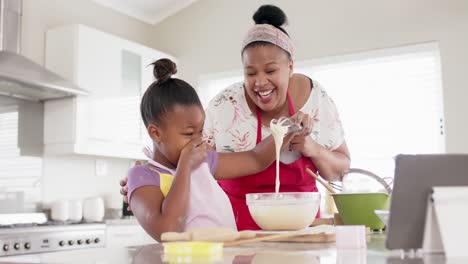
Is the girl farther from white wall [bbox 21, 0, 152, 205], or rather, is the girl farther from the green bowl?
white wall [bbox 21, 0, 152, 205]

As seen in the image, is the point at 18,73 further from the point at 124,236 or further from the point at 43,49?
the point at 124,236

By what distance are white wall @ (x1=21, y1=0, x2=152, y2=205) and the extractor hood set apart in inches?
11.2

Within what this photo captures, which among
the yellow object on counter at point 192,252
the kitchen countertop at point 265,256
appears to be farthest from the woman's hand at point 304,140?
the yellow object on counter at point 192,252

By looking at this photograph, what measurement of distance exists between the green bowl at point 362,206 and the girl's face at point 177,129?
0.47 metres

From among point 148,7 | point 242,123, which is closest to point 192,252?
point 242,123

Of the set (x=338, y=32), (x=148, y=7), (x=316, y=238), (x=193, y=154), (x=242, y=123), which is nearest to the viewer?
(x=316, y=238)

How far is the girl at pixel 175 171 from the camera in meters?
1.48

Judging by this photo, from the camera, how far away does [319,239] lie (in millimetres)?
1229

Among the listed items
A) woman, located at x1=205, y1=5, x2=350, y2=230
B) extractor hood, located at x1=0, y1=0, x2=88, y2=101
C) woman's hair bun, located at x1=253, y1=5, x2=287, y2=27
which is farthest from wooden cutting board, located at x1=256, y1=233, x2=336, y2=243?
extractor hood, located at x1=0, y1=0, x2=88, y2=101

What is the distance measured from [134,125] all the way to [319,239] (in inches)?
140

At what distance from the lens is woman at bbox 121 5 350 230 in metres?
2.05

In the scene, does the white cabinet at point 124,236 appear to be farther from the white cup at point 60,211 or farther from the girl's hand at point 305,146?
the girl's hand at point 305,146

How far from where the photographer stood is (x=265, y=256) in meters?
0.93

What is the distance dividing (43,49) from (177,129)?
9.68 feet
